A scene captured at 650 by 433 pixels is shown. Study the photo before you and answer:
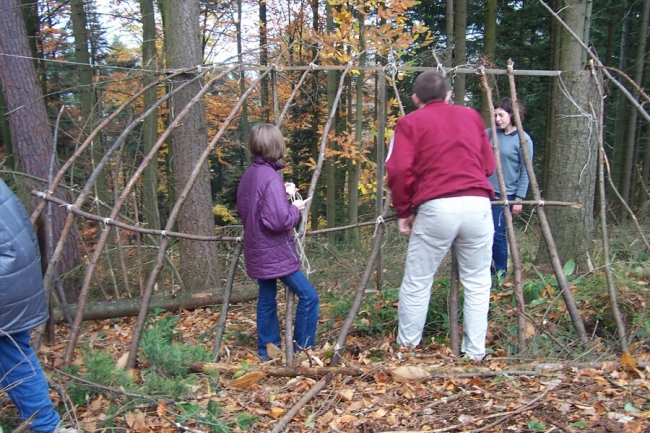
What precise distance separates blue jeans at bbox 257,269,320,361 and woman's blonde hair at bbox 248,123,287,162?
86 centimetres

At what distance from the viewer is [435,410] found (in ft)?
9.43

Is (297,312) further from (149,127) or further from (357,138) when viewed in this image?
(357,138)

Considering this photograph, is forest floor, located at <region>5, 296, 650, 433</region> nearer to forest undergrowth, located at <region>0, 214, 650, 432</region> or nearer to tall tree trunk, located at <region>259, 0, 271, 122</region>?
forest undergrowth, located at <region>0, 214, 650, 432</region>

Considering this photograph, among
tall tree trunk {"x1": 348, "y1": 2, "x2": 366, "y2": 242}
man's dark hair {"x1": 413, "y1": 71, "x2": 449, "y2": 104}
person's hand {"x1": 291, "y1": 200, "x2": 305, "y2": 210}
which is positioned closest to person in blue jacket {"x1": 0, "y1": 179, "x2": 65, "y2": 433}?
person's hand {"x1": 291, "y1": 200, "x2": 305, "y2": 210}

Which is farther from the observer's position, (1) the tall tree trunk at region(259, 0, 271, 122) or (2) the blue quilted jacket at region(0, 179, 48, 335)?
(1) the tall tree trunk at region(259, 0, 271, 122)

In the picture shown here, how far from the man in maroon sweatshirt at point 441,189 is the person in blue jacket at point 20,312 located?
2075mm

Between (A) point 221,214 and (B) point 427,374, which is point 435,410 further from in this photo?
(A) point 221,214

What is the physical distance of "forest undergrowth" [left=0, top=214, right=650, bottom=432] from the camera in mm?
2740

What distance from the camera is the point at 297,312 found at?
3.75 meters

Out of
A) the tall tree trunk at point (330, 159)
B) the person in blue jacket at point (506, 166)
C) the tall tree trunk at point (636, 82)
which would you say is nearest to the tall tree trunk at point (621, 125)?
the tall tree trunk at point (636, 82)

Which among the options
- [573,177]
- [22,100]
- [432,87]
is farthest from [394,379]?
[22,100]

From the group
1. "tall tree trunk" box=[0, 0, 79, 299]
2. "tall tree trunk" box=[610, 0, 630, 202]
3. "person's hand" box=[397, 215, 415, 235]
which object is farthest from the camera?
"tall tree trunk" box=[610, 0, 630, 202]

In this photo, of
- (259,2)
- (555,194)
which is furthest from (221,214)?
(555,194)

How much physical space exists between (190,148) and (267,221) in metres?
2.21
